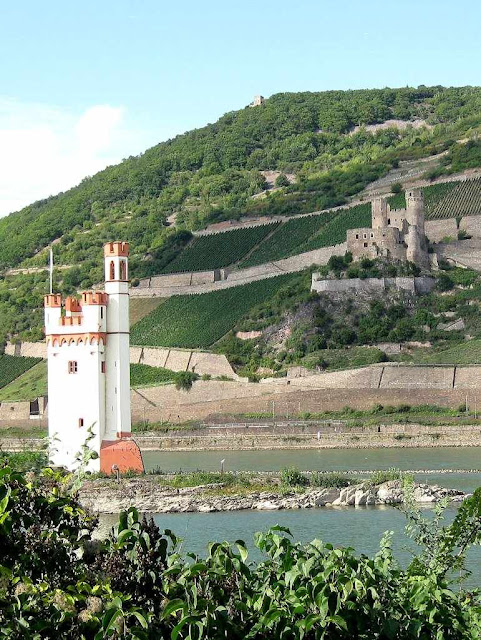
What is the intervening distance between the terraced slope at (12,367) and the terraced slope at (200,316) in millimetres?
6179

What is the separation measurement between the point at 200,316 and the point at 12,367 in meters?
11.0

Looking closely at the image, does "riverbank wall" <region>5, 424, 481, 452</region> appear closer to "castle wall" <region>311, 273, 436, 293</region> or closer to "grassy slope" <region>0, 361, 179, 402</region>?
"grassy slope" <region>0, 361, 179, 402</region>

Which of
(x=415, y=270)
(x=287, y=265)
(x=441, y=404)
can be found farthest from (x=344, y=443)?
(x=287, y=265)

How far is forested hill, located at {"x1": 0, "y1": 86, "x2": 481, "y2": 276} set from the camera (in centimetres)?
11950

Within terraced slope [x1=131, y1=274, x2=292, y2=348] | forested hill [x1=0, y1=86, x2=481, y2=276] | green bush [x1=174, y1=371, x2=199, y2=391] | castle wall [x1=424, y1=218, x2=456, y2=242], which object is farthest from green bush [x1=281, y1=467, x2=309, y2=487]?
forested hill [x1=0, y1=86, x2=481, y2=276]

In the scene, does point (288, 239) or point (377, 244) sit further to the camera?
point (288, 239)

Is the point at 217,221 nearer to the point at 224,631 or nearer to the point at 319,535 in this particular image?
the point at 319,535

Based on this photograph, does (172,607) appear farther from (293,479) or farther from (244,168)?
(244,168)

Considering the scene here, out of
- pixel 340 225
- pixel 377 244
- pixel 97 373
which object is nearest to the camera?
pixel 97 373

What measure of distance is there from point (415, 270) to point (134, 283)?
26287 mm

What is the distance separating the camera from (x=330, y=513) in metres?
35.5

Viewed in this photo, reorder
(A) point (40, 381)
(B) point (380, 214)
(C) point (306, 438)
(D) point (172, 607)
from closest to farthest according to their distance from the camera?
(D) point (172, 607), (C) point (306, 438), (B) point (380, 214), (A) point (40, 381)

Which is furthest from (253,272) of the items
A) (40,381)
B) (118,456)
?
(118,456)

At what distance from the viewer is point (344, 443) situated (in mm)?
63188
